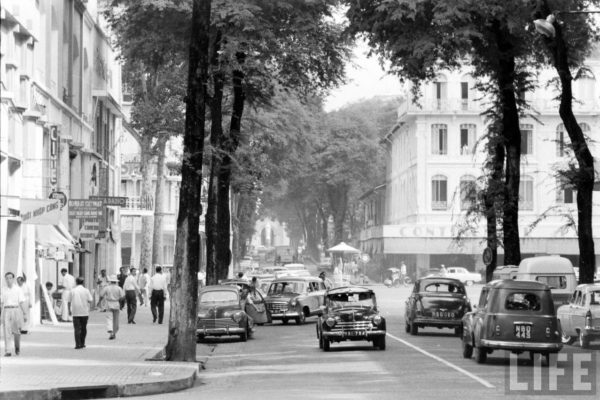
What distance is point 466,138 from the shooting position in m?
103

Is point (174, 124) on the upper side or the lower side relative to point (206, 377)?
upper

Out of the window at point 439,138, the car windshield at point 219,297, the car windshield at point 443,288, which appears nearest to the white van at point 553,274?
the car windshield at point 443,288

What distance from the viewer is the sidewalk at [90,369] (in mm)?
21469

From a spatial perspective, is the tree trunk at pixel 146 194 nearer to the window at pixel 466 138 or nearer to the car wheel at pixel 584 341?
the window at pixel 466 138

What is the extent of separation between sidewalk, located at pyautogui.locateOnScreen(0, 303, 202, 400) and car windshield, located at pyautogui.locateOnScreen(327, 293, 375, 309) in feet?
14.7

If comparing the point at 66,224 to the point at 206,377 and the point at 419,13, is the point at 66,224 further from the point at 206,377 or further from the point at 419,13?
the point at 206,377

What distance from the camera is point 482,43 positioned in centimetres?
4434

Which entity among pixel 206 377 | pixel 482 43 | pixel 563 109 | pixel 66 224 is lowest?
pixel 206 377

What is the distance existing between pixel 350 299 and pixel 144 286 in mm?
27154

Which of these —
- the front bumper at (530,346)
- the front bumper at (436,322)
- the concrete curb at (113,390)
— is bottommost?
the concrete curb at (113,390)

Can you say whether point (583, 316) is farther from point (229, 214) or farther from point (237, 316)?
point (229, 214)

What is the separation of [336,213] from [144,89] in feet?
181

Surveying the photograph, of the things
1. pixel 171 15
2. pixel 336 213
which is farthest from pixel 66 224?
pixel 336 213

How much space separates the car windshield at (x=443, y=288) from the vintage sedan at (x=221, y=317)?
19.2 feet
